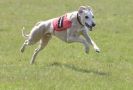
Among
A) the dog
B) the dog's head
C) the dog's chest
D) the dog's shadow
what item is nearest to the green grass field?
the dog's shadow

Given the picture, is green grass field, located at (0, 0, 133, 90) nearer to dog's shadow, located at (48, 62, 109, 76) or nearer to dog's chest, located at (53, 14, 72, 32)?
dog's shadow, located at (48, 62, 109, 76)

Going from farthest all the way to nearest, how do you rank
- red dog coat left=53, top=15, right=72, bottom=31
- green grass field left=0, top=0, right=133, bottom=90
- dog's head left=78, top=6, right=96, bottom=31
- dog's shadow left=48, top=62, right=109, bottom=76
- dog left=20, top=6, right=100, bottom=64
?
red dog coat left=53, top=15, right=72, bottom=31 < dog left=20, top=6, right=100, bottom=64 < dog's head left=78, top=6, right=96, bottom=31 < dog's shadow left=48, top=62, right=109, bottom=76 < green grass field left=0, top=0, right=133, bottom=90

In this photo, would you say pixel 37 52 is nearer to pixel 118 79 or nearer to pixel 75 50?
pixel 75 50

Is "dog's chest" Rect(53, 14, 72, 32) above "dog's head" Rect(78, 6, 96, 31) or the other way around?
the other way around

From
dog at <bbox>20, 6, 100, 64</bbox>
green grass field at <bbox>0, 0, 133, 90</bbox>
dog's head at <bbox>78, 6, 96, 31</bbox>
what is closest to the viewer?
green grass field at <bbox>0, 0, 133, 90</bbox>

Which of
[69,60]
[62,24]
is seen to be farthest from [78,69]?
[69,60]

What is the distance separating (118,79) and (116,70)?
1088 mm

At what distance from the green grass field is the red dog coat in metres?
0.89

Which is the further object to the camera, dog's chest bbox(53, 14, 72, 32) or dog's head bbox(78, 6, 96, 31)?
dog's chest bbox(53, 14, 72, 32)

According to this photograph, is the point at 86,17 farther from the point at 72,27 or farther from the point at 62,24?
the point at 62,24

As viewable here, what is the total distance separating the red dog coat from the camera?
467 inches

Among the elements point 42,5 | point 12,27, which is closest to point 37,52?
point 12,27

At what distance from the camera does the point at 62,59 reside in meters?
13.1

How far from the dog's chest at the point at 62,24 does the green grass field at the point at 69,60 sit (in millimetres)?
891
